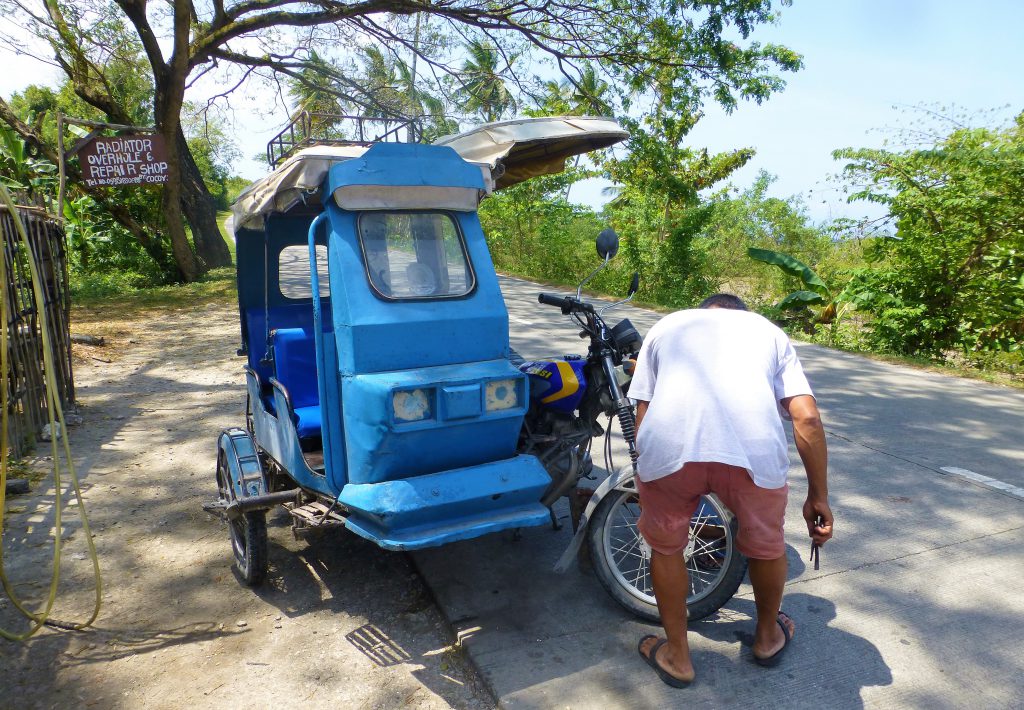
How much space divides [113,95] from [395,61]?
20.0 feet

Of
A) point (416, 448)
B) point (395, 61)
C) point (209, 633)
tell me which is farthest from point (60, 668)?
point (395, 61)

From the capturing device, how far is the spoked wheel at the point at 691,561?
9.81 ft

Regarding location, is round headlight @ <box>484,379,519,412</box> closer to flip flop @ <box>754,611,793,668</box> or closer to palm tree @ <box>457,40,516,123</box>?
flip flop @ <box>754,611,793,668</box>

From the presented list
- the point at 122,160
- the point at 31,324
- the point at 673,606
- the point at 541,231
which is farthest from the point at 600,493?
the point at 541,231

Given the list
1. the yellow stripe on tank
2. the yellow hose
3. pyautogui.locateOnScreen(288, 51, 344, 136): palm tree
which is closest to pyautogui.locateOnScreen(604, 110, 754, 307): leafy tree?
pyautogui.locateOnScreen(288, 51, 344, 136): palm tree

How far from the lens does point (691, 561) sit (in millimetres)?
3389

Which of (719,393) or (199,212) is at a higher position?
(199,212)

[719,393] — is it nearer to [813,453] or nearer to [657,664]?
[813,453]

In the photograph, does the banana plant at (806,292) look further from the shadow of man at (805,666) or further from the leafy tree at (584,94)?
the shadow of man at (805,666)

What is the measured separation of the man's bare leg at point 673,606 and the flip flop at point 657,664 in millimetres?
17

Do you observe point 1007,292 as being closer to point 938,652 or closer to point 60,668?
point 938,652

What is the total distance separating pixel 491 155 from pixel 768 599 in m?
2.36

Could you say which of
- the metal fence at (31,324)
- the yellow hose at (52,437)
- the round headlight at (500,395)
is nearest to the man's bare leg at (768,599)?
the round headlight at (500,395)

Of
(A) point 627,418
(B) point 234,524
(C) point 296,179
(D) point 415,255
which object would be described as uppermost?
(C) point 296,179
